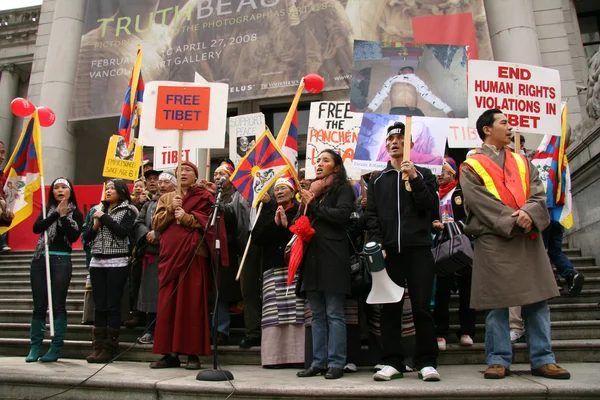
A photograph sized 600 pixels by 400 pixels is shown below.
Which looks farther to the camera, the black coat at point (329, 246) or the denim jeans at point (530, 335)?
the black coat at point (329, 246)

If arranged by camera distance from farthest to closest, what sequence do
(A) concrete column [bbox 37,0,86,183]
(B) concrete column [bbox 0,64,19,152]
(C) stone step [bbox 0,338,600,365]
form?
(B) concrete column [bbox 0,64,19,152], (A) concrete column [bbox 37,0,86,183], (C) stone step [bbox 0,338,600,365]

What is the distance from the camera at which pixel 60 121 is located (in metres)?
15.1

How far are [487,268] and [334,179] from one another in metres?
1.52

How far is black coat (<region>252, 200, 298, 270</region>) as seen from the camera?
5.47 metres

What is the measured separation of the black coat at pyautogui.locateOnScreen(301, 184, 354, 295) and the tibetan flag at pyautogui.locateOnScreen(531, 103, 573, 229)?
296 centimetres

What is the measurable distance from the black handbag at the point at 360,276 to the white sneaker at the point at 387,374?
30.8 inches

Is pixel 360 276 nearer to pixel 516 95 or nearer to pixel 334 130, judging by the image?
pixel 516 95

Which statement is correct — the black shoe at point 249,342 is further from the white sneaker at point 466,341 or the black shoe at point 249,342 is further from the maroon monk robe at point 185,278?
the white sneaker at point 466,341

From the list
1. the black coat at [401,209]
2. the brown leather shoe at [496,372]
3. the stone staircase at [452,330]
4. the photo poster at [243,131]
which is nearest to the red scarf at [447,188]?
the stone staircase at [452,330]

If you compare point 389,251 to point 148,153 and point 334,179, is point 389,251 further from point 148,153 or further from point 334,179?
point 148,153

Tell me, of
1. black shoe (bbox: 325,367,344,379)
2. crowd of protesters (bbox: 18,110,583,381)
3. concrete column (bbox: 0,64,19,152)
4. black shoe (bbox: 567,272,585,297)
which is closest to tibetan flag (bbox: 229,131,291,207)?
crowd of protesters (bbox: 18,110,583,381)

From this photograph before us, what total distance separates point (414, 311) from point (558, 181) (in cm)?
319

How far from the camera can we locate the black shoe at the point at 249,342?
557 centimetres

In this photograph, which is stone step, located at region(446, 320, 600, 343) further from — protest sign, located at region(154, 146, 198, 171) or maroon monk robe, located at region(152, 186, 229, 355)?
protest sign, located at region(154, 146, 198, 171)
